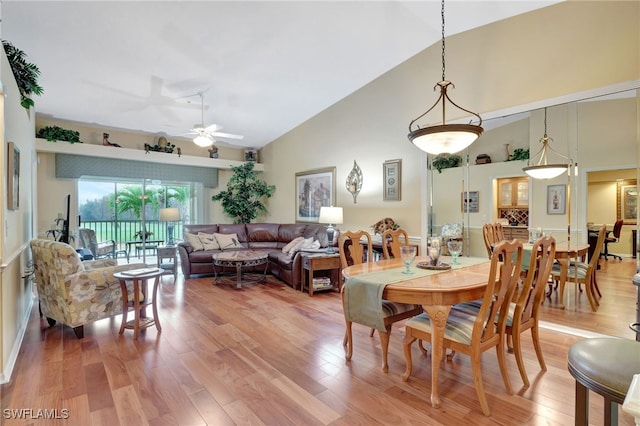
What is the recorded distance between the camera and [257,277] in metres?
5.73

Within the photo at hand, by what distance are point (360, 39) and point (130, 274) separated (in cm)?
386

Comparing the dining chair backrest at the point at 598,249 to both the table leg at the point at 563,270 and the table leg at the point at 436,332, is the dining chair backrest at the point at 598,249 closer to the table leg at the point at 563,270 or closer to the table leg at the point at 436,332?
the table leg at the point at 563,270

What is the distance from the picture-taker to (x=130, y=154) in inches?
244

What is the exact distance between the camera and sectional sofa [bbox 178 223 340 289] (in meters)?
5.18

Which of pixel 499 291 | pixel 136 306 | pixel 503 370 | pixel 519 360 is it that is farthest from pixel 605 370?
pixel 136 306

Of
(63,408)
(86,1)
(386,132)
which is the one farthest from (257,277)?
(86,1)

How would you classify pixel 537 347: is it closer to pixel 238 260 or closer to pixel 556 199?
pixel 556 199

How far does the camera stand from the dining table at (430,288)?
6.48 feet

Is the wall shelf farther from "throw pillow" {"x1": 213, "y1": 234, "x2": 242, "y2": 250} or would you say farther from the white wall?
the white wall

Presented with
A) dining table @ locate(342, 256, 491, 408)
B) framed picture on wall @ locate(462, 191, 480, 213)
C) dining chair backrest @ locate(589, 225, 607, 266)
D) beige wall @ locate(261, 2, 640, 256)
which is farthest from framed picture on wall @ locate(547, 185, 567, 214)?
dining table @ locate(342, 256, 491, 408)

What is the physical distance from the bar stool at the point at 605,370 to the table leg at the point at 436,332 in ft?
2.27

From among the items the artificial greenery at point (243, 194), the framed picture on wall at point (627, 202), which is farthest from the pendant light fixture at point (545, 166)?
the artificial greenery at point (243, 194)

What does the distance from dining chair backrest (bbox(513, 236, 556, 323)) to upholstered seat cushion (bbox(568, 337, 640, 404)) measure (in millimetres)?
778

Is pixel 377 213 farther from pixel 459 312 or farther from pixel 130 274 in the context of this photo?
pixel 130 274
